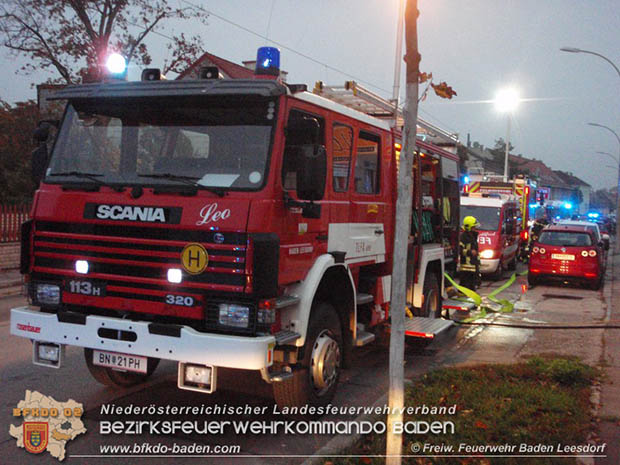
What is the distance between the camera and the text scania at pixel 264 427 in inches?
196

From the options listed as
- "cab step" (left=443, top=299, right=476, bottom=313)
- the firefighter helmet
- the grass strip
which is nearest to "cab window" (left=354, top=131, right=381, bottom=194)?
the grass strip

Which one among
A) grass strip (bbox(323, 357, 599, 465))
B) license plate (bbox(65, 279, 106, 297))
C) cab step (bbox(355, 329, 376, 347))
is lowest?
grass strip (bbox(323, 357, 599, 465))

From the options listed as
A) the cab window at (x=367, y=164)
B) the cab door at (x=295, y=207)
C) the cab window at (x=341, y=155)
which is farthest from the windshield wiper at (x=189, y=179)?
the cab window at (x=367, y=164)

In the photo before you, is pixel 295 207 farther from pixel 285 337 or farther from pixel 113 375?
pixel 113 375

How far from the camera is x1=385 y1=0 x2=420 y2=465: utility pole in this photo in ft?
12.2

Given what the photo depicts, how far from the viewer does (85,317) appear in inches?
186

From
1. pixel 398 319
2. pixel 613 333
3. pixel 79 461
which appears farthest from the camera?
pixel 613 333

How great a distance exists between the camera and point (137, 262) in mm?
4734

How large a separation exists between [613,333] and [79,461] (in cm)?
830

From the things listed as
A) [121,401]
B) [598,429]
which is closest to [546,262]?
[598,429]

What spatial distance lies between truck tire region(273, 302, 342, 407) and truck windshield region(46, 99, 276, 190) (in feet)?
4.69

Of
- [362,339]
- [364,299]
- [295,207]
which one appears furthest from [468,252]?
[295,207]

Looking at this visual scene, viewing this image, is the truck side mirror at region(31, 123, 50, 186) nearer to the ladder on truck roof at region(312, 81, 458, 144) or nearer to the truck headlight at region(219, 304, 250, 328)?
the truck headlight at region(219, 304, 250, 328)

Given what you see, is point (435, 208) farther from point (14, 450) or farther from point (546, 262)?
point (546, 262)
